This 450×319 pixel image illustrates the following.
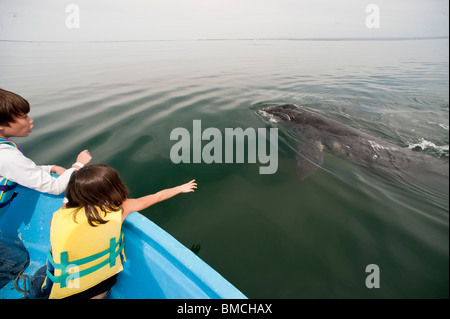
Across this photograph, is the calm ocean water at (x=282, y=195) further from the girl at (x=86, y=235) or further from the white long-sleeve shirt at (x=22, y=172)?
the white long-sleeve shirt at (x=22, y=172)

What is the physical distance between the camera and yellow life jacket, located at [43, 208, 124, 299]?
2.30 m

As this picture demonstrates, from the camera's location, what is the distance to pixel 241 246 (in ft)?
11.4

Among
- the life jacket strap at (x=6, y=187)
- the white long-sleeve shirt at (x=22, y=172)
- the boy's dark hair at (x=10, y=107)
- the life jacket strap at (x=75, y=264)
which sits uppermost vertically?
the boy's dark hair at (x=10, y=107)

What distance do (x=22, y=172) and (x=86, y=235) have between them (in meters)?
1.28

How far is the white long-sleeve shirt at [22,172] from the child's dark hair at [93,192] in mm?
720

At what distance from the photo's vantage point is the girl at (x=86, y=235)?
2.31 meters

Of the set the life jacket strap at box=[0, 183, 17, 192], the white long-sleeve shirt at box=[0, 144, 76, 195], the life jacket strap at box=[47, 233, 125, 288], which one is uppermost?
the white long-sleeve shirt at box=[0, 144, 76, 195]

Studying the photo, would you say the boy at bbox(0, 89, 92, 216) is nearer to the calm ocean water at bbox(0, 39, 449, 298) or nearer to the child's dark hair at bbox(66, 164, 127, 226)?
the child's dark hair at bbox(66, 164, 127, 226)

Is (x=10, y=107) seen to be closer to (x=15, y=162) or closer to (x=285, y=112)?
(x=15, y=162)

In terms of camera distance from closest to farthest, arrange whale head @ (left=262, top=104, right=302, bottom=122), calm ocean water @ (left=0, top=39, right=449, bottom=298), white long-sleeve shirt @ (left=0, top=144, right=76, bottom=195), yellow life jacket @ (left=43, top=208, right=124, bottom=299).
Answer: yellow life jacket @ (left=43, top=208, right=124, bottom=299)
white long-sleeve shirt @ (left=0, top=144, right=76, bottom=195)
calm ocean water @ (left=0, top=39, right=449, bottom=298)
whale head @ (left=262, top=104, right=302, bottom=122)

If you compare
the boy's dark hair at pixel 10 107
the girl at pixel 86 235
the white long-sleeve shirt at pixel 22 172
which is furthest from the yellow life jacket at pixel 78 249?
the boy's dark hair at pixel 10 107

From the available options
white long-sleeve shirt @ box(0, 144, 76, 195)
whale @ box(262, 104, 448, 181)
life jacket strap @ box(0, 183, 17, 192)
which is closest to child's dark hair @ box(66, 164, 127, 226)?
white long-sleeve shirt @ box(0, 144, 76, 195)

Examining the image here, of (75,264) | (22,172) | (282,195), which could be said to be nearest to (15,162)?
(22,172)

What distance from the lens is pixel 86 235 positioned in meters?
2.34
